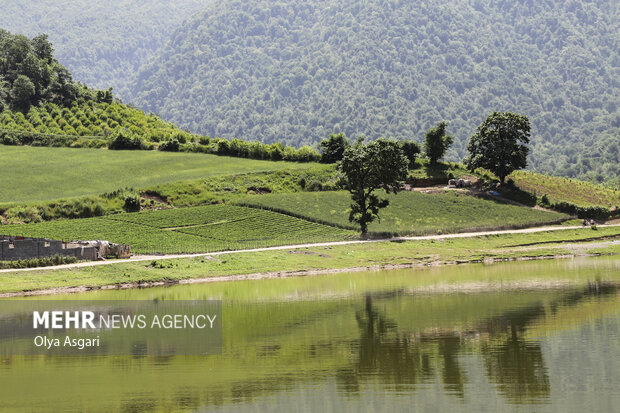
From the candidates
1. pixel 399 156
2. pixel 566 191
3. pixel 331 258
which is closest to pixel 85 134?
pixel 399 156

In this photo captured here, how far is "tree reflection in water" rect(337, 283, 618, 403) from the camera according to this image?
32.2 m

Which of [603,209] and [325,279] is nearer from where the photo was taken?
[325,279]

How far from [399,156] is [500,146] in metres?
34.7

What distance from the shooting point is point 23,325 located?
171 ft

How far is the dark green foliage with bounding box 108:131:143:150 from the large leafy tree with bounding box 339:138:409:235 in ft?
226

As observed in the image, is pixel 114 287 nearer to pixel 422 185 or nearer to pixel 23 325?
pixel 23 325

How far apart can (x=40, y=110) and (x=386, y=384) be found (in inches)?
7054

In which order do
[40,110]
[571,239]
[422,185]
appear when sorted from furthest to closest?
[40,110], [422,185], [571,239]

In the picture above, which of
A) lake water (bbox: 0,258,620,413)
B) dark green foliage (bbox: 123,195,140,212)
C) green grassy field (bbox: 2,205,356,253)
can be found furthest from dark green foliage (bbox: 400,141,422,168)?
lake water (bbox: 0,258,620,413)

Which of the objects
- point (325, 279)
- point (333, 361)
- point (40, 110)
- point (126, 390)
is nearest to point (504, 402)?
point (333, 361)

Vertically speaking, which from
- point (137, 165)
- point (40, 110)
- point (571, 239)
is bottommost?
point (571, 239)

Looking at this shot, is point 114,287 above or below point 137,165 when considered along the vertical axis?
below

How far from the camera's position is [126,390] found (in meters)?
34.0

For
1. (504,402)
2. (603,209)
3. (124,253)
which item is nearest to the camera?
(504,402)
